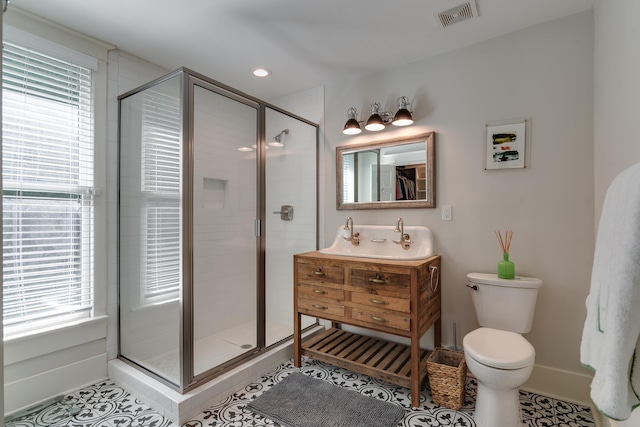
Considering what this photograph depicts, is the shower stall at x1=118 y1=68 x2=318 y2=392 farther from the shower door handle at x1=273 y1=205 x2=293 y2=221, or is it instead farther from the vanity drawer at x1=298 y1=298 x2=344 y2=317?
the vanity drawer at x1=298 y1=298 x2=344 y2=317

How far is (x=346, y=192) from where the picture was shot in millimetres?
2871

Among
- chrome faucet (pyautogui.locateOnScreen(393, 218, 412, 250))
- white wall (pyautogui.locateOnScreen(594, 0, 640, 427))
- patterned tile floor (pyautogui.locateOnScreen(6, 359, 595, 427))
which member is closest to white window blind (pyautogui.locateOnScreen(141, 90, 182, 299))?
patterned tile floor (pyautogui.locateOnScreen(6, 359, 595, 427))

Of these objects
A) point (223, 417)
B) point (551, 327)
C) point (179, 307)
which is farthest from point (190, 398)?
point (551, 327)

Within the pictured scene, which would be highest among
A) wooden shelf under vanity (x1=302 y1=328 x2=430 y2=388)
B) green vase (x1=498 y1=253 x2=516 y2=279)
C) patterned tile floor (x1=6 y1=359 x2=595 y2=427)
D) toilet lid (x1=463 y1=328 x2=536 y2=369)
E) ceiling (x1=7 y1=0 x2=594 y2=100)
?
ceiling (x1=7 y1=0 x2=594 y2=100)

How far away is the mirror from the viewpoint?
8.14 feet

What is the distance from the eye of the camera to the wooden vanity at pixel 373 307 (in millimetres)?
1974

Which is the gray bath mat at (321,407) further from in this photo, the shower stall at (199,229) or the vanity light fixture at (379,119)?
the vanity light fixture at (379,119)

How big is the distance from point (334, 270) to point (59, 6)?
233cm

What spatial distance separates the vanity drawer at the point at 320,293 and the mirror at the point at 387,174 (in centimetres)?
83

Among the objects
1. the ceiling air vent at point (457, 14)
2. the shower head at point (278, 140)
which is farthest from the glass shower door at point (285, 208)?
the ceiling air vent at point (457, 14)

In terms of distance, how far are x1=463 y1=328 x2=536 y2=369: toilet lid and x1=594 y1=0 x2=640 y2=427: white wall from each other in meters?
0.41

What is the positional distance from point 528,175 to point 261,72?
7.25 feet

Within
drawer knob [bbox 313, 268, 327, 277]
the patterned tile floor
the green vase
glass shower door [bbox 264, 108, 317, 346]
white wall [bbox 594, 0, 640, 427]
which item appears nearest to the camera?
white wall [bbox 594, 0, 640, 427]

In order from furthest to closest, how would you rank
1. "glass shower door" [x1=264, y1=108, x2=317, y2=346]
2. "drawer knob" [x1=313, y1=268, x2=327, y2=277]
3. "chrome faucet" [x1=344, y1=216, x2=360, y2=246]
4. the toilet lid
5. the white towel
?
"chrome faucet" [x1=344, y1=216, x2=360, y2=246]
"glass shower door" [x1=264, y1=108, x2=317, y2=346]
"drawer knob" [x1=313, y1=268, x2=327, y2=277]
the toilet lid
the white towel
